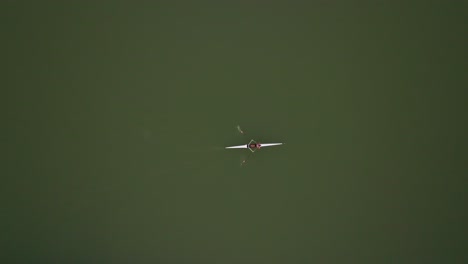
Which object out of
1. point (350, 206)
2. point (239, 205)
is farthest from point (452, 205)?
point (239, 205)

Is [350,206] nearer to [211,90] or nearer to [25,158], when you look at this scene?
[211,90]

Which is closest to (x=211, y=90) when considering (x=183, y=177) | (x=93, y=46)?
(x=183, y=177)

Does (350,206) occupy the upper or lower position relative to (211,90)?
lower

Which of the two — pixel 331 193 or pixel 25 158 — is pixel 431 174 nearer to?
pixel 331 193

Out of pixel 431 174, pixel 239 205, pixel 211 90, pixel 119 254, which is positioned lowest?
pixel 119 254

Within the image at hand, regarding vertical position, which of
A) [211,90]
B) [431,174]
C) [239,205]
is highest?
[211,90]

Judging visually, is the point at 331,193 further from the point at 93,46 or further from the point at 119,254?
the point at 93,46

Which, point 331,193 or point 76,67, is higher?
point 76,67

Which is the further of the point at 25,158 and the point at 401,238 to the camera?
the point at 401,238

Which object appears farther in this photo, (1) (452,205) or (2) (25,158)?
(1) (452,205)
